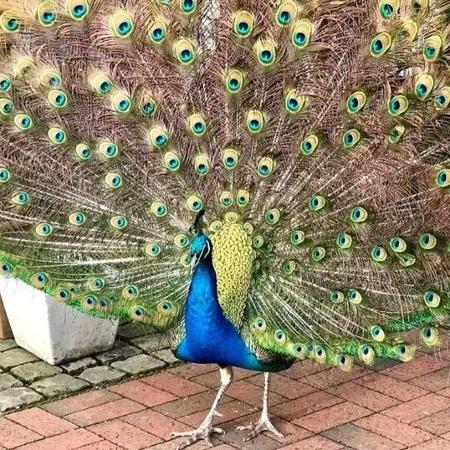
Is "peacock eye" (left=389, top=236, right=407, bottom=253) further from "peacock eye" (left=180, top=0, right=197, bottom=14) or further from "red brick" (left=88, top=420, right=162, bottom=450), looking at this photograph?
"red brick" (left=88, top=420, right=162, bottom=450)

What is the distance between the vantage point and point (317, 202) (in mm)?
3305

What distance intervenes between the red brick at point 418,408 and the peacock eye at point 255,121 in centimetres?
140

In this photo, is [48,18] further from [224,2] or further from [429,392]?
[429,392]

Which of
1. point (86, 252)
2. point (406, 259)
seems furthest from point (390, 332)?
point (86, 252)

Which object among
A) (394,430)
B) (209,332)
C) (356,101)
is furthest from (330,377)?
(356,101)

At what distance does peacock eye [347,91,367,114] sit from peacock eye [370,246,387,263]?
1.62 feet

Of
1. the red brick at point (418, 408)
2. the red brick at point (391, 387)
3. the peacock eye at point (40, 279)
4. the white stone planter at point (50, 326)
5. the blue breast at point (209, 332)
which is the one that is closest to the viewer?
the blue breast at point (209, 332)

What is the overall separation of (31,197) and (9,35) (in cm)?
59

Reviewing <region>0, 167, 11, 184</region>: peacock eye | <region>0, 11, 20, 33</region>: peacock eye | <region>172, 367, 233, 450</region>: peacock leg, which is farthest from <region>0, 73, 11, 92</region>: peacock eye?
<region>172, 367, 233, 450</region>: peacock leg

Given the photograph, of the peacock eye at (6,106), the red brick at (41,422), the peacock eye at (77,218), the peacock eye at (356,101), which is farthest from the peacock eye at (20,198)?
the peacock eye at (356,101)

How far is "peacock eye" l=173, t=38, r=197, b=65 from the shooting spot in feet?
10.5

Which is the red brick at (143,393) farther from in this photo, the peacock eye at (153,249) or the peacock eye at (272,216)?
the peacock eye at (272,216)

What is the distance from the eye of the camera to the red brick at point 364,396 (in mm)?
3963

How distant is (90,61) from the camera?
329 centimetres
